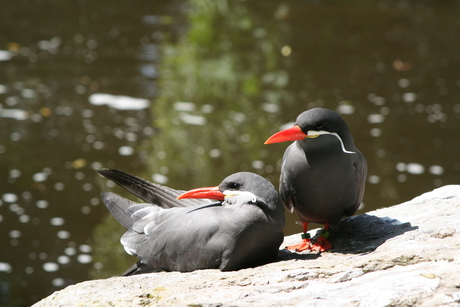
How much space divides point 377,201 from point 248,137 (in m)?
2.38

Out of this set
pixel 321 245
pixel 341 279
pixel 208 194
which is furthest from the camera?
pixel 321 245

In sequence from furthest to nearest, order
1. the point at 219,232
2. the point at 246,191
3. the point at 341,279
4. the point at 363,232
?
the point at 363,232, the point at 246,191, the point at 219,232, the point at 341,279

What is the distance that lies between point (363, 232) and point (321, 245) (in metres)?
0.34

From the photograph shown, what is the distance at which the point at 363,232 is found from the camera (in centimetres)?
406

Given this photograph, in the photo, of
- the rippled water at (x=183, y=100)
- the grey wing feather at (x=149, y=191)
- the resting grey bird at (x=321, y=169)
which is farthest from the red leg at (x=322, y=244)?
the rippled water at (x=183, y=100)

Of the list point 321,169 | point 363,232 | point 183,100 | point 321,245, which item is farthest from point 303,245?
point 183,100

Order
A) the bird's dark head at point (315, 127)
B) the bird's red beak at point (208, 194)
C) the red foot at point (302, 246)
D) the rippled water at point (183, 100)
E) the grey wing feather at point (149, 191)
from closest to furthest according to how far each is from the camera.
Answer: the bird's dark head at point (315, 127) < the bird's red beak at point (208, 194) < the red foot at point (302, 246) < the grey wing feather at point (149, 191) < the rippled water at point (183, 100)

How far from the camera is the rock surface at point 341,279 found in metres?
2.93

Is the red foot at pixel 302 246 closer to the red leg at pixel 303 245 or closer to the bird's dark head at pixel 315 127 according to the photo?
the red leg at pixel 303 245

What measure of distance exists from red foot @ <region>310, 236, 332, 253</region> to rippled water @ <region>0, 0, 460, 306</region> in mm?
3063

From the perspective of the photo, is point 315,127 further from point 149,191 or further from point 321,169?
point 149,191

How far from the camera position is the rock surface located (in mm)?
2932

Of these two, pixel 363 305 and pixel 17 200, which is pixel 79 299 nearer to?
pixel 363 305

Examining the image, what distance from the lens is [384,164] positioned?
8.58m
